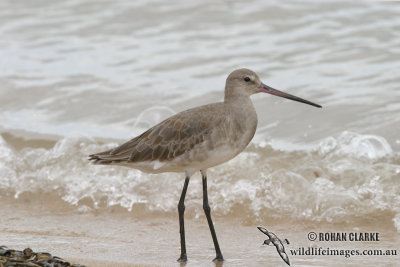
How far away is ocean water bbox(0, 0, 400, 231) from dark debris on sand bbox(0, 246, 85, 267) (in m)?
2.59

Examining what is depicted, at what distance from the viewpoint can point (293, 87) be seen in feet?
37.0

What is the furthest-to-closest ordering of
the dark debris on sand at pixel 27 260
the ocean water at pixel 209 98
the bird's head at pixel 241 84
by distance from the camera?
the ocean water at pixel 209 98 < the bird's head at pixel 241 84 < the dark debris on sand at pixel 27 260

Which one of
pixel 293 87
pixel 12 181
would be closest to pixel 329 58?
pixel 293 87

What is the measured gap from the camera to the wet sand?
21.1 ft

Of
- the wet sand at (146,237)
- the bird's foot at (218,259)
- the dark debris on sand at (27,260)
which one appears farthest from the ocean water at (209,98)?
the dark debris on sand at (27,260)

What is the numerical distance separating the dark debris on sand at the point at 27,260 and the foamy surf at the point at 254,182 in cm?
261

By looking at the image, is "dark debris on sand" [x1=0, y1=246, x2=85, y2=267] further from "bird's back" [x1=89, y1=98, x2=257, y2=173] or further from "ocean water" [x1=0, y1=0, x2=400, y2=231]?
"ocean water" [x1=0, y1=0, x2=400, y2=231]

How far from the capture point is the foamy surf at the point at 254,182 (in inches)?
311

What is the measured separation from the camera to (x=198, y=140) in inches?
257

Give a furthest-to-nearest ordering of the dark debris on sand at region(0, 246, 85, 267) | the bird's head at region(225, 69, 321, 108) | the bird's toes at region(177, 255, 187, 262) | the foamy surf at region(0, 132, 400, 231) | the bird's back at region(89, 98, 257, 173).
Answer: the foamy surf at region(0, 132, 400, 231), the bird's head at region(225, 69, 321, 108), the bird's back at region(89, 98, 257, 173), the bird's toes at region(177, 255, 187, 262), the dark debris on sand at region(0, 246, 85, 267)

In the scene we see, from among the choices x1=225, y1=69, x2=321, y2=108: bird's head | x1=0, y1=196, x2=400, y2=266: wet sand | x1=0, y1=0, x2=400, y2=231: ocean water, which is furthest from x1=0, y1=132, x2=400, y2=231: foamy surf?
x1=225, y1=69, x2=321, y2=108: bird's head

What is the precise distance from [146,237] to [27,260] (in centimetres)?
198

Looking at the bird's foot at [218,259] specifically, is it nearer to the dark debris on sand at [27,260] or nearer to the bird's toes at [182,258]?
the bird's toes at [182,258]

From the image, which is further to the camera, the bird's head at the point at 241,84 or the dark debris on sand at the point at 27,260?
the bird's head at the point at 241,84
